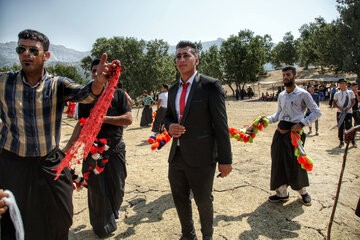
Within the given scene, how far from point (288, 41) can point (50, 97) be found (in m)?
63.5

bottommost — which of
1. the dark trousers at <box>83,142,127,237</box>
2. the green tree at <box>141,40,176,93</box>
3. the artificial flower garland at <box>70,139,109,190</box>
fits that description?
the dark trousers at <box>83,142,127,237</box>

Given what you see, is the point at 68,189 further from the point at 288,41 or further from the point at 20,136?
the point at 288,41

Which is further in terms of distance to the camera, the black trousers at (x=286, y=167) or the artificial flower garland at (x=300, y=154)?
the black trousers at (x=286, y=167)

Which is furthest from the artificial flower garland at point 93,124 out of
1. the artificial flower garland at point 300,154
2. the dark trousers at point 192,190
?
the artificial flower garland at point 300,154

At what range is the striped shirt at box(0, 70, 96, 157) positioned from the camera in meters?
2.01

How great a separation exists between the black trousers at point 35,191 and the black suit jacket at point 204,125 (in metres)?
1.31

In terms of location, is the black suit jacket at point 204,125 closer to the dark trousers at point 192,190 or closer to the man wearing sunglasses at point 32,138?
the dark trousers at point 192,190

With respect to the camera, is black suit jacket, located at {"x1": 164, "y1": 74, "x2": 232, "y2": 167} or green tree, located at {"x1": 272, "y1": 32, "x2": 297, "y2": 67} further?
green tree, located at {"x1": 272, "y1": 32, "x2": 297, "y2": 67}

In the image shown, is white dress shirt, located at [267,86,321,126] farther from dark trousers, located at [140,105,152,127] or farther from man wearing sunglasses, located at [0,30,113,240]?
dark trousers, located at [140,105,152,127]

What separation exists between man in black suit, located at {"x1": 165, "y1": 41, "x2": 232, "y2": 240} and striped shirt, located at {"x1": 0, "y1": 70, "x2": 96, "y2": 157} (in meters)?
1.06

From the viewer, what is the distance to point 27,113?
→ 6.61 ft

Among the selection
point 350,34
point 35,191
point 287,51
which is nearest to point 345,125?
point 35,191

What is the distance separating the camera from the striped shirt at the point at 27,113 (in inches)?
79.0

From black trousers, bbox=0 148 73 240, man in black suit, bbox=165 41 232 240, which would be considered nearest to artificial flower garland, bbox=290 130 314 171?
man in black suit, bbox=165 41 232 240
